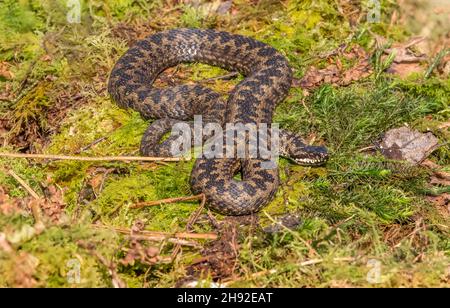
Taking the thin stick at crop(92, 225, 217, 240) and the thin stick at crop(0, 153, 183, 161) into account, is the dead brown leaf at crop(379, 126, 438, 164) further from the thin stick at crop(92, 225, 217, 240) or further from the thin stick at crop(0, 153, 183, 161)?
the thin stick at crop(0, 153, 183, 161)

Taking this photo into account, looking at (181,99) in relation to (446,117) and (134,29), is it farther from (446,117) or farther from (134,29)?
(446,117)

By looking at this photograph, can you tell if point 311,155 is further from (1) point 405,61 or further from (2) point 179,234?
(1) point 405,61

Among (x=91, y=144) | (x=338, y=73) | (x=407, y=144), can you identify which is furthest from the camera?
(x=338, y=73)

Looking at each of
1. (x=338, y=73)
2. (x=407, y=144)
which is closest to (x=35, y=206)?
(x=407, y=144)

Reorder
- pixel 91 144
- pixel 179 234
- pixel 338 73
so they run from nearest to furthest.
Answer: pixel 179 234, pixel 91 144, pixel 338 73

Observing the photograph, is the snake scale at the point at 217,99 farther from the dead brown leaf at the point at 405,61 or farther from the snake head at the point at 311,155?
the dead brown leaf at the point at 405,61

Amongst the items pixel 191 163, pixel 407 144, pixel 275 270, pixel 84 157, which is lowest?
pixel 191 163

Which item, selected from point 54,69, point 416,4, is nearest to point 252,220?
point 54,69
